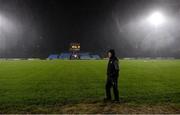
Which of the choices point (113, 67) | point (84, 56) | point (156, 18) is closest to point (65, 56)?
point (84, 56)

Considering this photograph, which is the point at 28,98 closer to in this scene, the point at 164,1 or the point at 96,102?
the point at 96,102

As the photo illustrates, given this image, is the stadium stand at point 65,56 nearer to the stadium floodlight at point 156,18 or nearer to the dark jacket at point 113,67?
the stadium floodlight at point 156,18

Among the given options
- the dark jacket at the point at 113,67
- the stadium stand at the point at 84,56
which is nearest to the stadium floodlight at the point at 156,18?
the stadium stand at the point at 84,56

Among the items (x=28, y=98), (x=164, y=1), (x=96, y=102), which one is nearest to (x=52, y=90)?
(x=28, y=98)

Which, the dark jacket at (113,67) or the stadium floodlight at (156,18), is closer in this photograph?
the dark jacket at (113,67)

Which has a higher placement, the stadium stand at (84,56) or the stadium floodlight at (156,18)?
the stadium floodlight at (156,18)

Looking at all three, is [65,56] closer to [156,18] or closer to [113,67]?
[156,18]

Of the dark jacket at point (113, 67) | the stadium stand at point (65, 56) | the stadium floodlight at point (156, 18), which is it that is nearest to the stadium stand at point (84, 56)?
the stadium stand at point (65, 56)

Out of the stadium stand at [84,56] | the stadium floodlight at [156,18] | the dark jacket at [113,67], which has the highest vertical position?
the stadium floodlight at [156,18]

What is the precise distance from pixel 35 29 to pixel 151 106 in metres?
78.4

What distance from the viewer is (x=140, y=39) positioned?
92.8 meters

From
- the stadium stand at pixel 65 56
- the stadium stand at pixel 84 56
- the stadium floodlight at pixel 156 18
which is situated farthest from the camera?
the stadium stand at pixel 65 56

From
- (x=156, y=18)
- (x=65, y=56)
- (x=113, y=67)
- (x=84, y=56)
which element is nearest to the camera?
(x=113, y=67)

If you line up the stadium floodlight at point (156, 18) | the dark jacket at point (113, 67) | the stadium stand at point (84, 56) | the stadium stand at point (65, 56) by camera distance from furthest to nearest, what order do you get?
1. the stadium stand at point (65, 56)
2. the stadium stand at point (84, 56)
3. the stadium floodlight at point (156, 18)
4. the dark jacket at point (113, 67)
